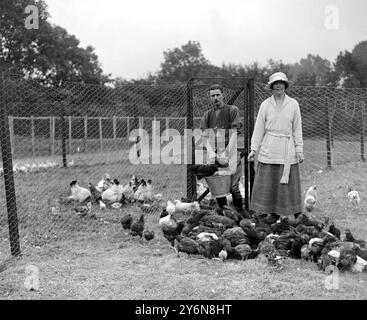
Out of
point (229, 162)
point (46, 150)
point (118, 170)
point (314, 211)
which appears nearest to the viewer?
point (229, 162)

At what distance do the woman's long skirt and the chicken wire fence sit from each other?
3.34 ft

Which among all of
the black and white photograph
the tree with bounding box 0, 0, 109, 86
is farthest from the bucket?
the tree with bounding box 0, 0, 109, 86

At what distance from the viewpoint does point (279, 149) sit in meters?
5.54

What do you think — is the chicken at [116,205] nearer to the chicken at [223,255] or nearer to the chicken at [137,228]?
the chicken at [137,228]

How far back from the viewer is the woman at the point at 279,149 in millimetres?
5492

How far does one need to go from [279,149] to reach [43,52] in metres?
26.2

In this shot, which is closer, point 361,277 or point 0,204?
point 361,277

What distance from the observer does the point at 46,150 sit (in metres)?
16.0

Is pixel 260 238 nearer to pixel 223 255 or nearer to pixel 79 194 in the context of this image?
pixel 223 255

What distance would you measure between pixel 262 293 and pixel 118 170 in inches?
342

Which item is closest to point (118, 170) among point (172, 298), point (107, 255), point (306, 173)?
point (306, 173)

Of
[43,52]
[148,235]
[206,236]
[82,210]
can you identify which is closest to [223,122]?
[148,235]

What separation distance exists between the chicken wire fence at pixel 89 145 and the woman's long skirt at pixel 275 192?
1.02 meters

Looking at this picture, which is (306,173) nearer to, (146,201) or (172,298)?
(146,201)
